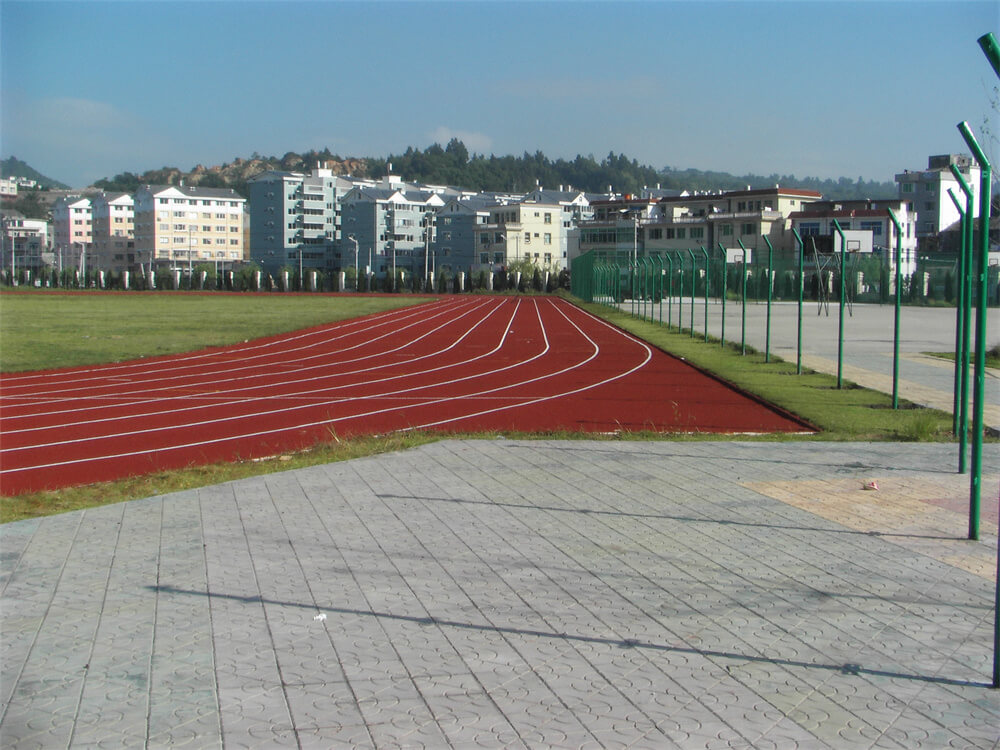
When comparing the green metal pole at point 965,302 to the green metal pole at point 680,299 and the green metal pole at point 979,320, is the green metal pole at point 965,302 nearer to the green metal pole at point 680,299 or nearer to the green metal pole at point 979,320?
the green metal pole at point 979,320

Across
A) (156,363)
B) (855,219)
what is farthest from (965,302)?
(855,219)

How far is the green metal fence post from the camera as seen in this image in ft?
17.1

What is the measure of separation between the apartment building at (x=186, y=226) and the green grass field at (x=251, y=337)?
259 feet

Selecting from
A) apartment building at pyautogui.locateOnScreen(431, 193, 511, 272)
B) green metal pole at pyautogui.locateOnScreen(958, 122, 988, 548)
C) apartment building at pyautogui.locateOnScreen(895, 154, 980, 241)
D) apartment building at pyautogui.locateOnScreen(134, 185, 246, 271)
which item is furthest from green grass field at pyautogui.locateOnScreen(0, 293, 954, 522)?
apartment building at pyautogui.locateOnScreen(134, 185, 246, 271)

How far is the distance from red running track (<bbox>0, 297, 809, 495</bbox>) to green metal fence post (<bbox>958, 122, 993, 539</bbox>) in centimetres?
542

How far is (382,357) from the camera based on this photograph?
21984mm

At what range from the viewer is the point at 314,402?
563 inches

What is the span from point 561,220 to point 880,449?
94026 mm

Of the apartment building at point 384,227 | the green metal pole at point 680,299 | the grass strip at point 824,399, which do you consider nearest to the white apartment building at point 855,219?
the green metal pole at point 680,299

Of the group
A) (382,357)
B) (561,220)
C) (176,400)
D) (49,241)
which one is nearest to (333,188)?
(561,220)

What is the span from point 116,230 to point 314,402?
120668mm

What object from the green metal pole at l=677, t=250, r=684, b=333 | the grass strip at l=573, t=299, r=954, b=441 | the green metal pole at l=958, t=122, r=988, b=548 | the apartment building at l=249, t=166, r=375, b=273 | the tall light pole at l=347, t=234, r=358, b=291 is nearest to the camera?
the green metal pole at l=958, t=122, r=988, b=548

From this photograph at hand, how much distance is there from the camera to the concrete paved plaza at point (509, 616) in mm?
3732

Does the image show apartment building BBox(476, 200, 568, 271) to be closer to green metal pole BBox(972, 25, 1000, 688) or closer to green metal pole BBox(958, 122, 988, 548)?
green metal pole BBox(958, 122, 988, 548)
